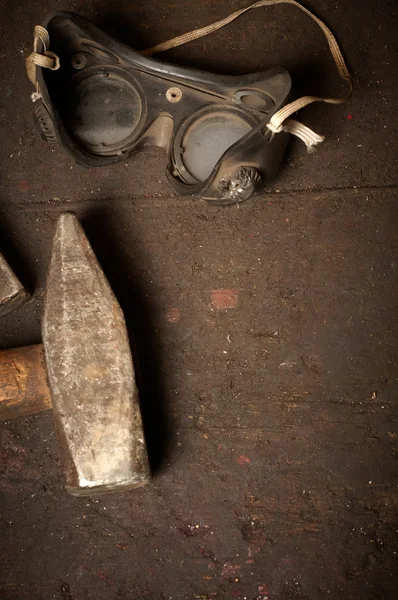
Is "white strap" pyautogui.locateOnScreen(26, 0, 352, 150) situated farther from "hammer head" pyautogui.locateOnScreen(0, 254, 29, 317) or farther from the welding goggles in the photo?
"hammer head" pyautogui.locateOnScreen(0, 254, 29, 317)

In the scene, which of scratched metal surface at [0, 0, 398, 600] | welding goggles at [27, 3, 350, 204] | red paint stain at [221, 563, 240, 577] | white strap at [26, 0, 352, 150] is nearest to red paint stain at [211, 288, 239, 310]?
scratched metal surface at [0, 0, 398, 600]

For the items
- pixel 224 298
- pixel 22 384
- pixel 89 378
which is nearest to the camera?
pixel 89 378

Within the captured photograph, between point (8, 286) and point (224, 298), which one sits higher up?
point (8, 286)

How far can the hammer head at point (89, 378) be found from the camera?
6.76 feet

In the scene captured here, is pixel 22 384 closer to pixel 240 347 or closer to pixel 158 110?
pixel 240 347

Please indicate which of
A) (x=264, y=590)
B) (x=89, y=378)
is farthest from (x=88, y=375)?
(x=264, y=590)

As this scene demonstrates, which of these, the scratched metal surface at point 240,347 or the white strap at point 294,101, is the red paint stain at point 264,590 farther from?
the white strap at point 294,101

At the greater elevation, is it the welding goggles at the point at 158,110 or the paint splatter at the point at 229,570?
the welding goggles at the point at 158,110

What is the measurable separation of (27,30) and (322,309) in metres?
1.74

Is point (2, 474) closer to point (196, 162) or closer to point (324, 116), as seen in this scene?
point (196, 162)

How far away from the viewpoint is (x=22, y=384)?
7.25 ft

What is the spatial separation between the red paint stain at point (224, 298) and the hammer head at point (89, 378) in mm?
461

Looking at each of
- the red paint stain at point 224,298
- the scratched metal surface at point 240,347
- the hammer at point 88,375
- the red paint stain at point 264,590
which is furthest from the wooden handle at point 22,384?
the red paint stain at point 264,590

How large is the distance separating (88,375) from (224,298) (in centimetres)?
67
